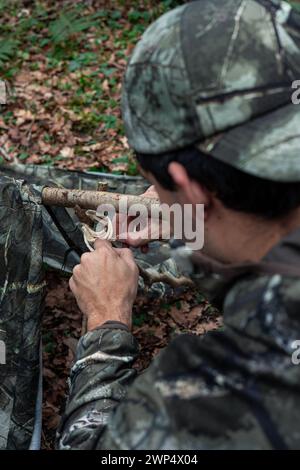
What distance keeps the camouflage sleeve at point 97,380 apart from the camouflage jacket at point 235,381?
0.42 m

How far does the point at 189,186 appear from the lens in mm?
1778

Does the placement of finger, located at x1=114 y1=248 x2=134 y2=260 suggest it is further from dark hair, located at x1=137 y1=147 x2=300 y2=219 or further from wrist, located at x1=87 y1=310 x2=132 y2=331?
dark hair, located at x1=137 y1=147 x2=300 y2=219

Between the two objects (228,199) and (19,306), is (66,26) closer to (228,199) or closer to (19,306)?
(19,306)

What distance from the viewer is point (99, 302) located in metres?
2.57

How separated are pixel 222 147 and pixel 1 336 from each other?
6.55 feet

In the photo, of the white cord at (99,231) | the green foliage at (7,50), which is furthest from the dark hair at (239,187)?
the green foliage at (7,50)

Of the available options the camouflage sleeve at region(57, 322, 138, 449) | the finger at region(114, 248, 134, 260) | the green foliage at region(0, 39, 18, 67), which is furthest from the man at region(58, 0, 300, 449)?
the green foliage at region(0, 39, 18, 67)

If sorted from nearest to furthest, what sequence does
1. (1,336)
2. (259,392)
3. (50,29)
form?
(259,392), (1,336), (50,29)

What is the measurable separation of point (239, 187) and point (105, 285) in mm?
1045

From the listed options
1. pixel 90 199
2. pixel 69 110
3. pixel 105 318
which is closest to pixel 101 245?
pixel 105 318

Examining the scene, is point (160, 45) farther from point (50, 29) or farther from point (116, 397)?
point (50, 29)

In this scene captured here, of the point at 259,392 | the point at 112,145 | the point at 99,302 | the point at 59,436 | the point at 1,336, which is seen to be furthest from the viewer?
the point at 112,145

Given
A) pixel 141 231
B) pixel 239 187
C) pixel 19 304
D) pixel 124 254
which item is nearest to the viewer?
pixel 239 187
